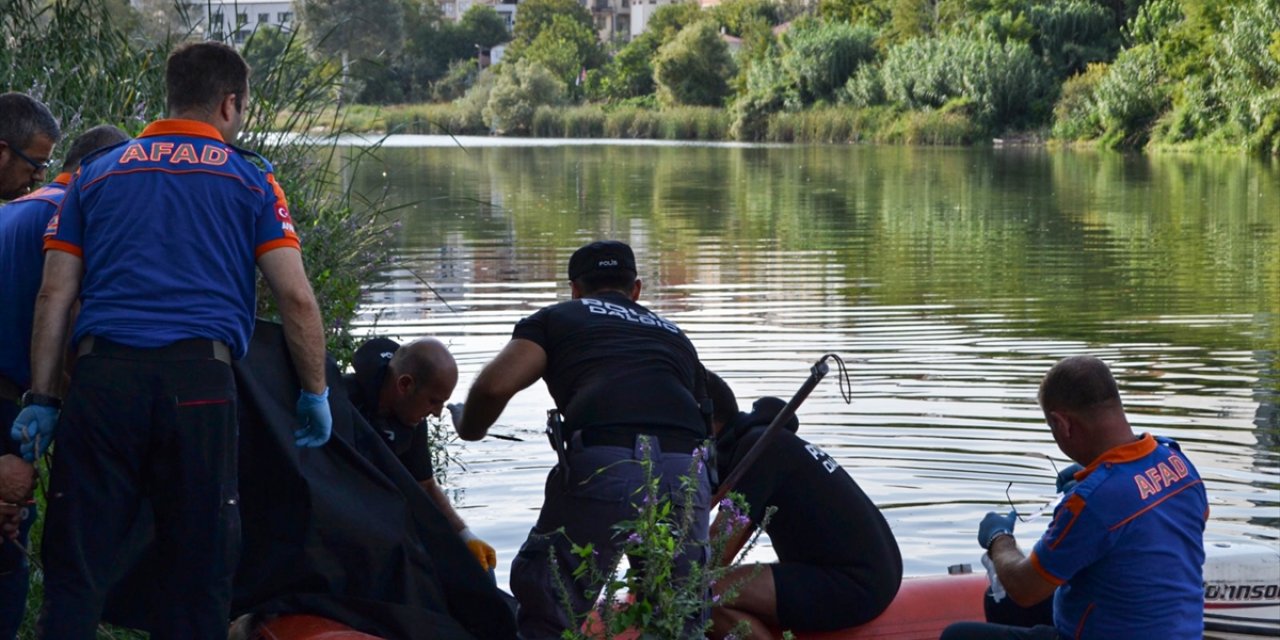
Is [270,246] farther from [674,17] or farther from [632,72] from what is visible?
[674,17]

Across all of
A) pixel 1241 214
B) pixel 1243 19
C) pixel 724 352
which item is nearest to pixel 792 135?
pixel 1243 19

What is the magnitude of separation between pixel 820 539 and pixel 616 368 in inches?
30.8

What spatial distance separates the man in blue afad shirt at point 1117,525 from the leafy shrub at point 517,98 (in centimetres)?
7516

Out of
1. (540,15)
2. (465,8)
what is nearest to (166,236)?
(540,15)

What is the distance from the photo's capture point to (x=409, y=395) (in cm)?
480

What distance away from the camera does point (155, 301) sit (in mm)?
3799

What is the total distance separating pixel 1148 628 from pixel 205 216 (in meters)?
2.37

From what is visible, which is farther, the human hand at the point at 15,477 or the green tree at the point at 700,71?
the green tree at the point at 700,71

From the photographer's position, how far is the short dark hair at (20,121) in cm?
430

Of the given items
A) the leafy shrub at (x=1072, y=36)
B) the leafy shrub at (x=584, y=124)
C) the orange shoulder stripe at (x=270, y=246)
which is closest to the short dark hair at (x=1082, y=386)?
the orange shoulder stripe at (x=270, y=246)

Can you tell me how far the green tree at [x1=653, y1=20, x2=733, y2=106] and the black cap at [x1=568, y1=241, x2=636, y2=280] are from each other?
7702 cm

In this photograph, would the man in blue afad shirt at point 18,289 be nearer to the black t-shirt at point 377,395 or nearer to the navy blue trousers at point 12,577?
the navy blue trousers at point 12,577

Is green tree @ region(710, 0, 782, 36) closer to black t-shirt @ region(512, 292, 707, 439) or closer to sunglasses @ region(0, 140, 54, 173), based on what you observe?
black t-shirt @ region(512, 292, 707, 439)

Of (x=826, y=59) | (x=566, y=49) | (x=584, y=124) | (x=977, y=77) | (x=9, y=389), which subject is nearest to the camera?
(x=9, y=389)
